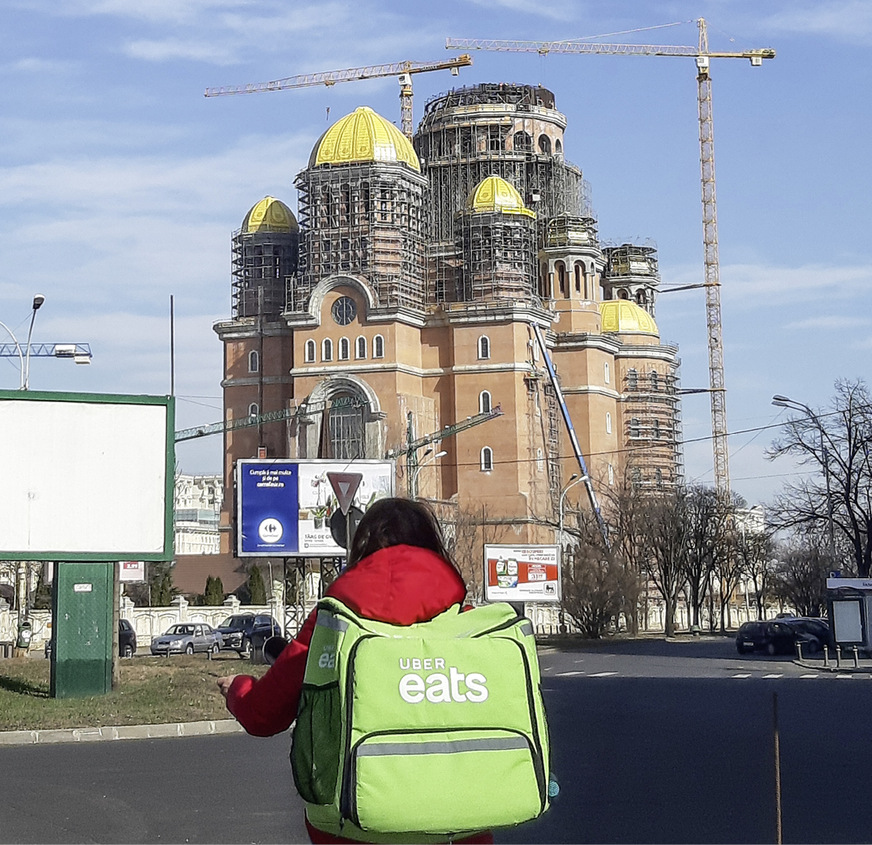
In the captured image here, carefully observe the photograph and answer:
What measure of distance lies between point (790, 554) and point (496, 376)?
38.1 metres

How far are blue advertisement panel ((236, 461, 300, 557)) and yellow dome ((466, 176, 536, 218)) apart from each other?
204ft

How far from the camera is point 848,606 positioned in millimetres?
35688

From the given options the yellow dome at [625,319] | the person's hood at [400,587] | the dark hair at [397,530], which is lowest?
the person's hood at [400,587]

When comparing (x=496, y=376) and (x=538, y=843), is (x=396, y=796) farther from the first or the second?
(x=496, y=376)

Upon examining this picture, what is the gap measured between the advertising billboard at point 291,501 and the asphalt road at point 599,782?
13.6 m

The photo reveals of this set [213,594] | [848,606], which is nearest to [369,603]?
[848,606]

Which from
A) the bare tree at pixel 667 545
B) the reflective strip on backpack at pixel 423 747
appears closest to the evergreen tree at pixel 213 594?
the bare tree at pixel 667 545

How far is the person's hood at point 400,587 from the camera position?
3801 millimetres

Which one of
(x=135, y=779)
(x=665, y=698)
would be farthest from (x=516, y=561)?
(x=135, y=779)

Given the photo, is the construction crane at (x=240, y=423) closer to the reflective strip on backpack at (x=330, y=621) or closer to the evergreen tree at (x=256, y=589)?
the evergreen tree at (x=256, y=589)

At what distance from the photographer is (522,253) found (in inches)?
3664

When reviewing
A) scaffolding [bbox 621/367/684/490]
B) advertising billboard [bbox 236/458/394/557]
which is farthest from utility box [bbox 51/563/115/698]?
scaffolding [bbox 621/367/684/490]

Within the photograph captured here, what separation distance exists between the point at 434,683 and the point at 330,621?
0.34 meters

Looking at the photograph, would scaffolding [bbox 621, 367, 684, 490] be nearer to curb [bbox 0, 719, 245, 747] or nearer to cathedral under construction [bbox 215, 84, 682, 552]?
cathedral under construction [bbox 215, 84, 682, 552]
